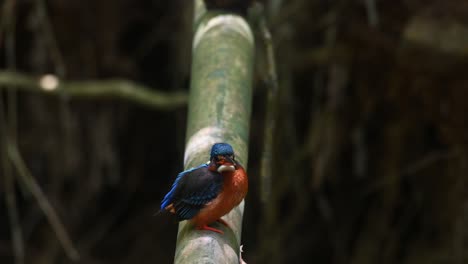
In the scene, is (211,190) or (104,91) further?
(104,91)

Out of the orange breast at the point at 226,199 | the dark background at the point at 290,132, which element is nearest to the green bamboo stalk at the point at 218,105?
the orange breast at the point at 226,199

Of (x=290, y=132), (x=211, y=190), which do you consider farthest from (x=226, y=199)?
(x=290, y=132)

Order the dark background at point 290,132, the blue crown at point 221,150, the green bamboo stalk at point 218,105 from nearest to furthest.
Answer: the green bamboo stalk at point 218,105 < the blue crown at point 221,150 < the dark background at point 290,132

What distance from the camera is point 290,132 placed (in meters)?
3.58

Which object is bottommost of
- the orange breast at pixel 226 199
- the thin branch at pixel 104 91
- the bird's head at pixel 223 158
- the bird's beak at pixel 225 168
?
the orange breast at pixel 226 199

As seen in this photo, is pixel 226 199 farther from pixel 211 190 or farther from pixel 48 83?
pixel 48 83

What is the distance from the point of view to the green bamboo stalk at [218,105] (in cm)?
158

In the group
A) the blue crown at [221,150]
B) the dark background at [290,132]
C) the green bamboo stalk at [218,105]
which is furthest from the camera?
the dark background at [290,132]

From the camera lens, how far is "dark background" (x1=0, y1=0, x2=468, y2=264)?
3.40 metres

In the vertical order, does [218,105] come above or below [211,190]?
above

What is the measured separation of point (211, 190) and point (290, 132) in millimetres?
1899

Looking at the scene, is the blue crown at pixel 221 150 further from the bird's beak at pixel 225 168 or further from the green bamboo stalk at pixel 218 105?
the green bamboo stalk at pixel 218 105

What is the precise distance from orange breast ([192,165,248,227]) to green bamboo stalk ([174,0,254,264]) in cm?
3

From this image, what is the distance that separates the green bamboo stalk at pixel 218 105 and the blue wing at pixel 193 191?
0.04m
